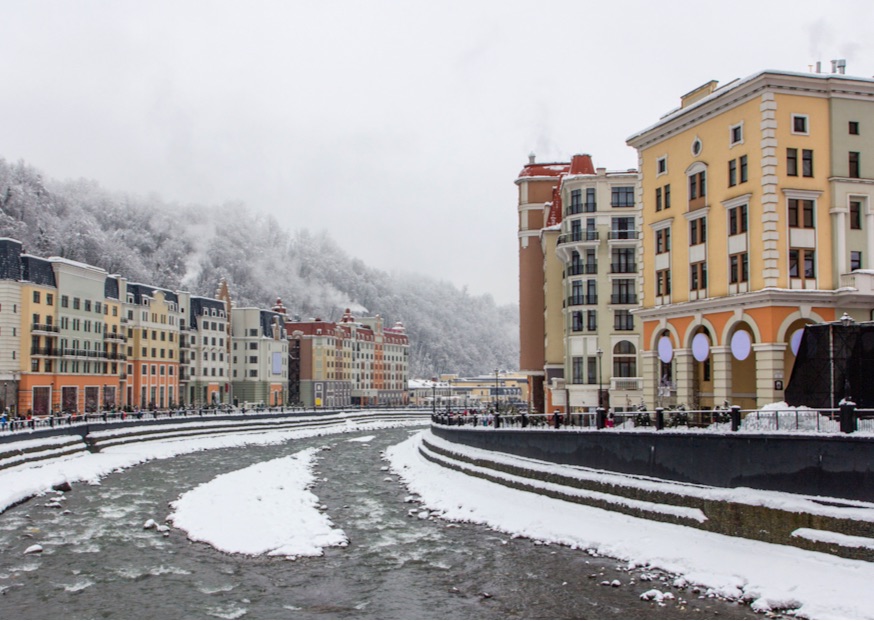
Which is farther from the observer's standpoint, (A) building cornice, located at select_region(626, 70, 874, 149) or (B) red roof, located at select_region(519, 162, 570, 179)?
(B) red roof, located at select_region(519, 162, 570, 179)

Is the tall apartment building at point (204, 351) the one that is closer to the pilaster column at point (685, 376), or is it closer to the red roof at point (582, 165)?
Result: the red roof at point (582, 165)

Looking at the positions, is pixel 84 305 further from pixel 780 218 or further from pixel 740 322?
pixel 780 218

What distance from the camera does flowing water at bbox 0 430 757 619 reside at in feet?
75.5

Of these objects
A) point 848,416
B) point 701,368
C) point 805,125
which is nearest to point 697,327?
point 701,368

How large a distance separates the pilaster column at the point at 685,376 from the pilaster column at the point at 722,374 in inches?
125

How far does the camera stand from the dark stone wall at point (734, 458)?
26109 mm

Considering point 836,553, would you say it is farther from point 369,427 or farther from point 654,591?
point 369,427

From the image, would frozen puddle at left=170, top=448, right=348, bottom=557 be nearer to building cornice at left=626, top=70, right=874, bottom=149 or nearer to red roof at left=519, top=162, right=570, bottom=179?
building cornice at left=626, top=70, right=874, bottom=149

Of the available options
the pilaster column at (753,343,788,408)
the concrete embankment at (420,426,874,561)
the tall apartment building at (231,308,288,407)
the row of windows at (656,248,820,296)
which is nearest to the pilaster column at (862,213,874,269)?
the row of windows at (656,248,820,296)

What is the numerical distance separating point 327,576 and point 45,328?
6986cm

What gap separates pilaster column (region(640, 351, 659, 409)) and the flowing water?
17311 millimetres

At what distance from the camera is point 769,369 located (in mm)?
39375

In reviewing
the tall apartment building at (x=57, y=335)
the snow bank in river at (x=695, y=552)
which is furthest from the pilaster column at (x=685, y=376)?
the tall apartment building at (x=57, y=335)

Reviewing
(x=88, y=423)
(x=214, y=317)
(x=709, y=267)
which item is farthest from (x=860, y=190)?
(x=214, y=317)
